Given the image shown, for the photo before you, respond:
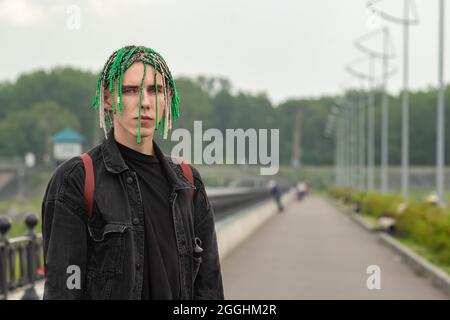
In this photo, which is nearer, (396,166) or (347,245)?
(347,245)

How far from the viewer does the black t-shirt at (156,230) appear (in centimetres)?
311

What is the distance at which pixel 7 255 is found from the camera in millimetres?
11852

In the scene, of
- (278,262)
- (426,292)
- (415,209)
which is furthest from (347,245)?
(426,292)

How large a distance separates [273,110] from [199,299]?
143059 millimetres

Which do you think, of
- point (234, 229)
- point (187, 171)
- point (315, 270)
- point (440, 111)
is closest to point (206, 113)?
point (440, 111)

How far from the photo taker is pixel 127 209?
10.1 feet

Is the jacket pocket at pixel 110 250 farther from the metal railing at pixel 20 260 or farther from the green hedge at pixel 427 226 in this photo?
the green hedge at pixel 427 226

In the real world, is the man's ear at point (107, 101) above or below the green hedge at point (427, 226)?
above

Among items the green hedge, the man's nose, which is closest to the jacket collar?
the man's nose

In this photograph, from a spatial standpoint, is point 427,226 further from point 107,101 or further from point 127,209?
point 127,209

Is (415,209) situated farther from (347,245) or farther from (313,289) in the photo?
(313,289)

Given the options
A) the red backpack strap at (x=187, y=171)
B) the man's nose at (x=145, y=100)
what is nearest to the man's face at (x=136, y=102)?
the man's nose at (x=145, y=100)

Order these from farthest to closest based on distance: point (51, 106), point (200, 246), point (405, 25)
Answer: point (51, 106)
point (405, 25)
point (200, 246)

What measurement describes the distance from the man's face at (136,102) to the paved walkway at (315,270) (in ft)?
33.7
